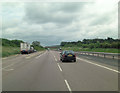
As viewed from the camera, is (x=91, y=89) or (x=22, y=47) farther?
(x=22, y=47)

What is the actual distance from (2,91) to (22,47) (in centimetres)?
4978

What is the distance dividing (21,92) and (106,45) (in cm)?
7313

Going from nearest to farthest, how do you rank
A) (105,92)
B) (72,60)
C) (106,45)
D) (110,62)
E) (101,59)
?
1. (105,92)
2. (110,62)
3. (101,59)
4. (72,60)
5. (106,45)

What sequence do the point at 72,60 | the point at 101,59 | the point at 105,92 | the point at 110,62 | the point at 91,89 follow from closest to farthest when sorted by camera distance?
1. the point at 105,92
2. the point at 91,89
3. the point at 110,62
4. the point at 101,59
5. the point at 72,60

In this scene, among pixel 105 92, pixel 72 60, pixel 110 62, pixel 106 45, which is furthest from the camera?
pixel 106 45

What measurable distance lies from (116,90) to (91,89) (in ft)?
3.65

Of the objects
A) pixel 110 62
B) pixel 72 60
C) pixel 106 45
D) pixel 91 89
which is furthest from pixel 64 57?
pixel 106 45

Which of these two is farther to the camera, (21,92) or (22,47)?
(22,47)

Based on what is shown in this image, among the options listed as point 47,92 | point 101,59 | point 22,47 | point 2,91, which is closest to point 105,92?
point 47,92

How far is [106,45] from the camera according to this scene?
249ft

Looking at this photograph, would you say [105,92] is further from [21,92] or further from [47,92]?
[21,92]

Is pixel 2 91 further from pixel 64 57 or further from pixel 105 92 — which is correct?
pixel 64 57

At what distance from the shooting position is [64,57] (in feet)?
71.2

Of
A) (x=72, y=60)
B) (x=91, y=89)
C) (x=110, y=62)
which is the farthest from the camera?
(x=72, y=60)
